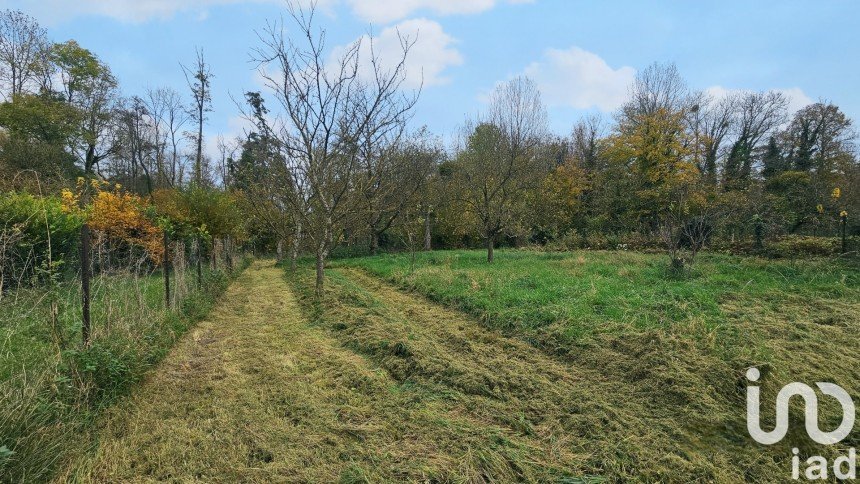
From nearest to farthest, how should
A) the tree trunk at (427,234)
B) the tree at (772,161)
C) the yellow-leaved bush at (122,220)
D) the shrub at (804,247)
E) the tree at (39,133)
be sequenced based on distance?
the shrub at (804,247) → the yellow-leaved bush at (122,220) → the tree at (39,133) → the tree trunk at (427,234) → the tree at (772,161)

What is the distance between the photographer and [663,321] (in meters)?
5.07

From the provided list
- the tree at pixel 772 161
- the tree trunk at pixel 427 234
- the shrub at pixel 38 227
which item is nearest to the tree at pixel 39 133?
the shrub at pixel 38 227

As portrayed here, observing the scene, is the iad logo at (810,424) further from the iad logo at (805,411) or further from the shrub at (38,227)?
the shrub at (38,227)

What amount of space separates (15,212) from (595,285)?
1079 centimetres

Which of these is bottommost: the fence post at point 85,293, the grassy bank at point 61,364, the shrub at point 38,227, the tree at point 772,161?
the grassy bank at point 61,364

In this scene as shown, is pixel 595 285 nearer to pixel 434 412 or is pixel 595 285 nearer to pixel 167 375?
pixel 434 412

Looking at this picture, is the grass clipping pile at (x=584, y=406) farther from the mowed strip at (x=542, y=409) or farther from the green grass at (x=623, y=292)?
the green grass at (x=623, y=292)

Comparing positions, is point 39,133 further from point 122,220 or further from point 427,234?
point 427,234

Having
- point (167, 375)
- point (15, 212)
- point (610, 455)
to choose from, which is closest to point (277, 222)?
point (15, 212)

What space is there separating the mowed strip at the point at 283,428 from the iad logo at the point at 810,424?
5.82 feet

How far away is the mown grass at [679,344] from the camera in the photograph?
2.85 meters

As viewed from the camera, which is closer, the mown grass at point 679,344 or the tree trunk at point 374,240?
the mown grass at point 679,344

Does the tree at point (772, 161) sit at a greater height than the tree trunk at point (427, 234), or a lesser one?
greater

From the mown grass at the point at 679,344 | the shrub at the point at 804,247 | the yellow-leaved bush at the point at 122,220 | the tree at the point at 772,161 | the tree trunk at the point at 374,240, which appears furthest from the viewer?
the tree at the point at 772,161
